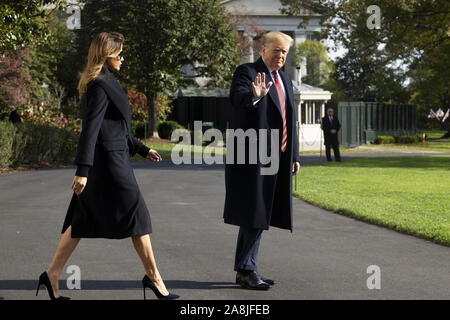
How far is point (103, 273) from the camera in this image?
22.7 ft

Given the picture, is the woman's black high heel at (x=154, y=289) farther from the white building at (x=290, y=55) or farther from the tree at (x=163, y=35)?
the tree at (x=163, y=35)

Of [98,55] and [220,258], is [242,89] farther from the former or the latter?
[220,258]

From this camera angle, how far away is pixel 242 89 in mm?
6102

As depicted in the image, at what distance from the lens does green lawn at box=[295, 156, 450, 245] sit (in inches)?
414

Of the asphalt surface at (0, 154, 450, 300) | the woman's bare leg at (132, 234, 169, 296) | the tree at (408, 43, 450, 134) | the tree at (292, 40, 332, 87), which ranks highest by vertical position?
the tree at (292, 40, 332, 87)

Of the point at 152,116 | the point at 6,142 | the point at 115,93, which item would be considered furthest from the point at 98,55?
the point at 152,116

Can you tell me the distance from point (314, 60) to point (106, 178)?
191 ft

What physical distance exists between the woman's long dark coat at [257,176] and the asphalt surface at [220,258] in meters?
0.63

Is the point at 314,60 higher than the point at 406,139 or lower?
higher

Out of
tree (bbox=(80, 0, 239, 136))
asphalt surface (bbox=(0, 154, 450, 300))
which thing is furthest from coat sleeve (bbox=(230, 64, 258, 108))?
tree (bbox=(80, 0, 239, 136))

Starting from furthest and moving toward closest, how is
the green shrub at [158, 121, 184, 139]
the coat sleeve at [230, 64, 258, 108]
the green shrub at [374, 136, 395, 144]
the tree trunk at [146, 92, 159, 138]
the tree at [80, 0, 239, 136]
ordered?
1. the green shrub at [374, 136, 395, 144]
2. the green shrub at [158, 121, 184, 139]
3. the tree trunk at [146, 92, 159, 138]
4. the tree at [80, 0, 239, 136]
5. the coat sleeve at [230, 64, 258, 108]

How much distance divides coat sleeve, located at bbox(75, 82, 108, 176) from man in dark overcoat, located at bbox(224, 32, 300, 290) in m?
1.13

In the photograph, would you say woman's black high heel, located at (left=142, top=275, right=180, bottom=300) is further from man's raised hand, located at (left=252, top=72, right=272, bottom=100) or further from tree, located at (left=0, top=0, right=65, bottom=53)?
tree, located at (left=0, top=0, right=65, bottom=53)
